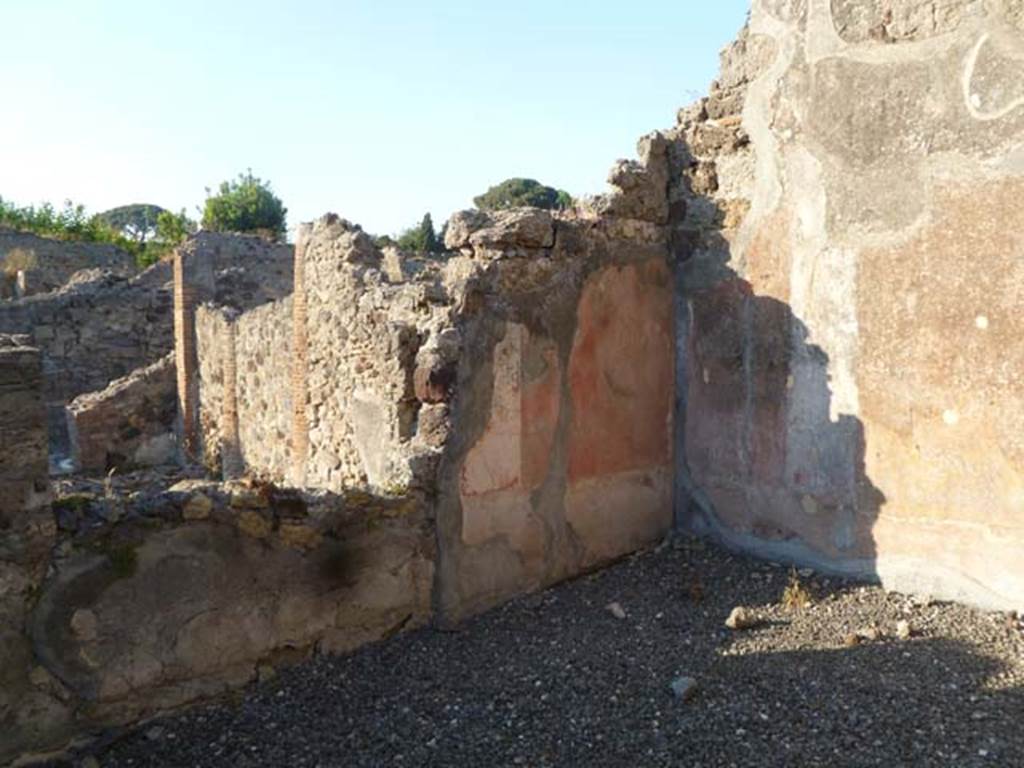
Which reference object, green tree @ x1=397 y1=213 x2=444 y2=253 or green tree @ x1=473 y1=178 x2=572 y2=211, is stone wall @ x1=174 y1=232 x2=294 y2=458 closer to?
green tree @ x1=397 y1=213 x2=444 y2=253

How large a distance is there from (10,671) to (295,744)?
0.93 metres

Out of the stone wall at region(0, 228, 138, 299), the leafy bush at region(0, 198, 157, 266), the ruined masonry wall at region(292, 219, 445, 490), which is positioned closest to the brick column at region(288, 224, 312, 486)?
the ruined masonry wall at region(292, 219, 445, 490)

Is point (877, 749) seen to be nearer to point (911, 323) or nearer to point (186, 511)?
point (911, 323)

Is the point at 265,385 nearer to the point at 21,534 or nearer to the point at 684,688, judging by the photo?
the point at 21,534

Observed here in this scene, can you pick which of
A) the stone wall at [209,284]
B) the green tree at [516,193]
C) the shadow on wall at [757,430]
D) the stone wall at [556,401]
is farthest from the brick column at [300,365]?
the green tree at [516,193]

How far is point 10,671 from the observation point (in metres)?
2.72

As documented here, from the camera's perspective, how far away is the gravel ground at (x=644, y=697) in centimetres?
278

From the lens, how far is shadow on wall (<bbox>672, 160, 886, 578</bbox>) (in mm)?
4375

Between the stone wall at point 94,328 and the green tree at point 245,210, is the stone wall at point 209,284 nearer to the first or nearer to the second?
the stone wall at point 94,328

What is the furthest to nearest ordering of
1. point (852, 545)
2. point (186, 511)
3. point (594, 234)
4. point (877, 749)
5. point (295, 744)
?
point (594, 234)
point (852, 545)
point (186, 511)
point (295, 744)
point (877, 749)

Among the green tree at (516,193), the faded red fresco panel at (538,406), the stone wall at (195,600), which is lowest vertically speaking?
the stone wall at (195,600)

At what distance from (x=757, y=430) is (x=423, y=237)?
28666 millimetres

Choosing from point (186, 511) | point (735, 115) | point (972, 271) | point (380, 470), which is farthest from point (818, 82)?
point (186, 511)

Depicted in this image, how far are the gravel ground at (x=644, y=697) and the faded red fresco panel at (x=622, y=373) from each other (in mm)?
960
